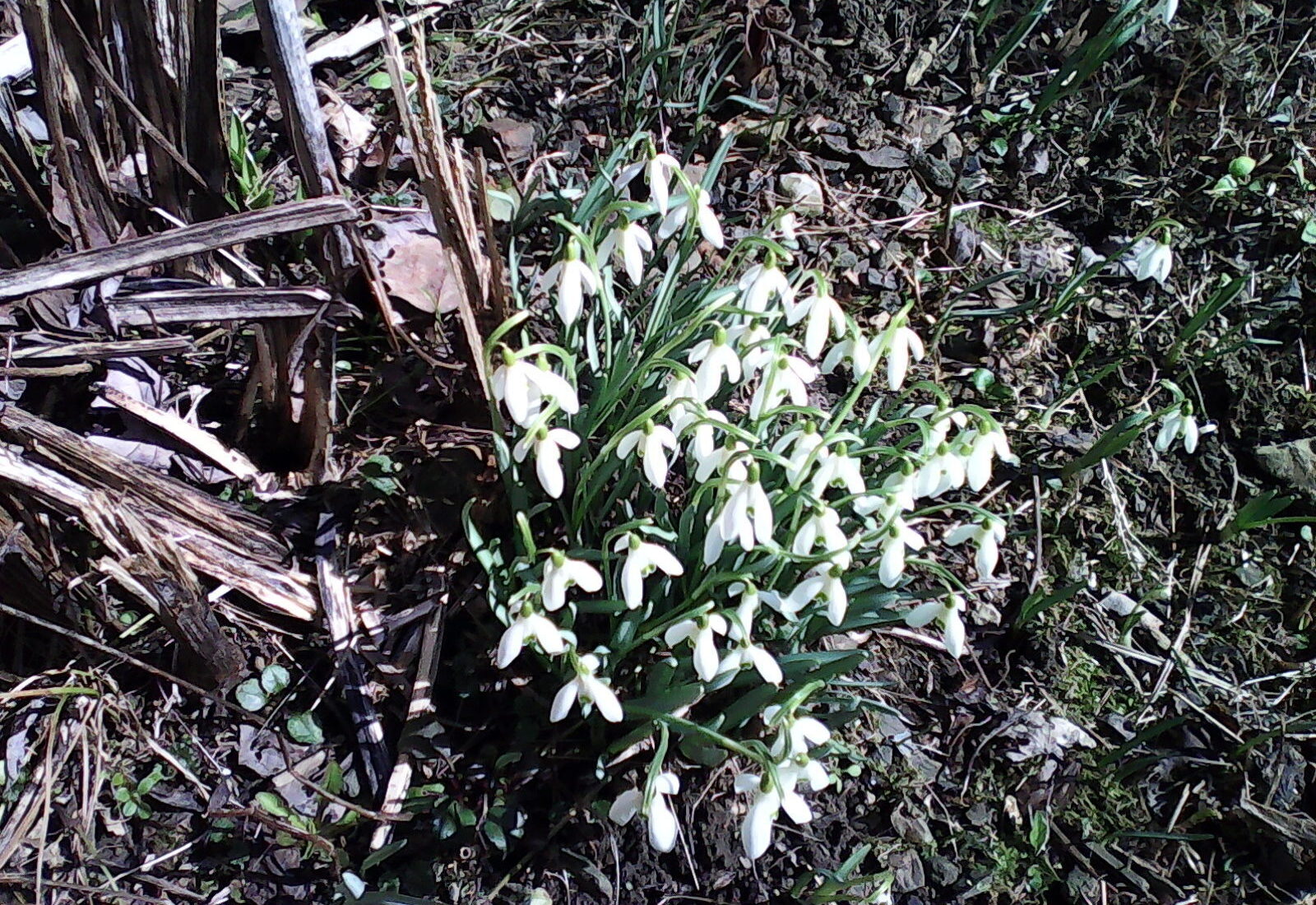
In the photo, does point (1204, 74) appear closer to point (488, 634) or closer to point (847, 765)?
point (847, 765)

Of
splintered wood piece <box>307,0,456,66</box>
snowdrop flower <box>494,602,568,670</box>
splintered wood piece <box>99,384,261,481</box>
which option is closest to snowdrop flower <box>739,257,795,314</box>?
snowdrop flower <box>494,602,568,670</box>

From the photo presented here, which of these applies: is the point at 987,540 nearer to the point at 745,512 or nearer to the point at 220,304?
the point at 745,512

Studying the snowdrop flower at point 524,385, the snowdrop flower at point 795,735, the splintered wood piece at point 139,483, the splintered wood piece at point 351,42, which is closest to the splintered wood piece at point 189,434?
the splintered wood piece at point 139,483

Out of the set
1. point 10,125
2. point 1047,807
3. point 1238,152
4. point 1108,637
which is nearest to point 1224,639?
point 1108,637

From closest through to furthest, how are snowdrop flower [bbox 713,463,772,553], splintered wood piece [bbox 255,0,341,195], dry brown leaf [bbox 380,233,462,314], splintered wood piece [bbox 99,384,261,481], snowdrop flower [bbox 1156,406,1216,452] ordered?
snowdrop flower [bbox 713,463,772,553] < splintered wood piece [bbox 255,0,341,195] < splintered wood piece [bbox 99,384,261,481] < snowdrop flower [bbox 1156,406,1216,452] < dry brown leaf [bbox 380,233,462,314]

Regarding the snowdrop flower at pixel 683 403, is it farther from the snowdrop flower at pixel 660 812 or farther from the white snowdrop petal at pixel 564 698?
the snowdrop flower at pixel 660 812

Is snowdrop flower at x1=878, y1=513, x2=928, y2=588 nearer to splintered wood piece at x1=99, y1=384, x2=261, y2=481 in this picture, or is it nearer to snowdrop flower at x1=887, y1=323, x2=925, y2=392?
snowdrop flower at x1=887, y1=323, x2=925, y2=392
